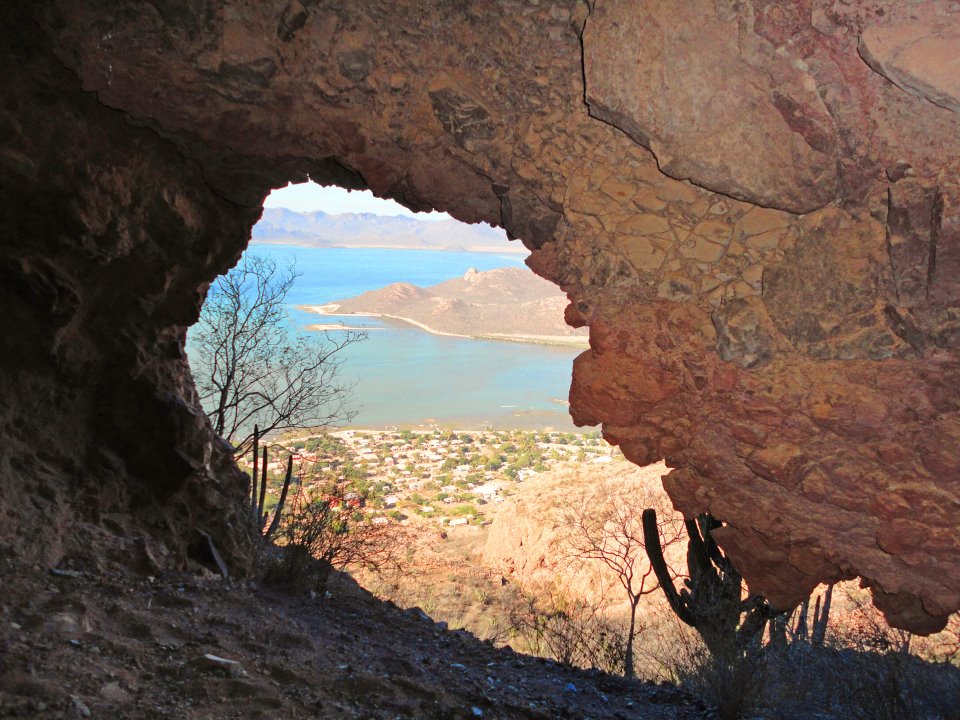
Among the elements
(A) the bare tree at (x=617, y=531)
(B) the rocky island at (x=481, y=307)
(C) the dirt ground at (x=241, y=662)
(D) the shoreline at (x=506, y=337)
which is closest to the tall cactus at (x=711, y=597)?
(C) the dirt ground at (x=241, y=662)

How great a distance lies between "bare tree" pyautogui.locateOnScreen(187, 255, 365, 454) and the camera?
10.0 m

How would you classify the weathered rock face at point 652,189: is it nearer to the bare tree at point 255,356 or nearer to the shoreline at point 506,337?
the bare tree at point 255,356

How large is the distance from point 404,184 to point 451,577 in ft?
33.8

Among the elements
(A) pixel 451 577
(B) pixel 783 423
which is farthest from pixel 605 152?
(A) pixel 451 577

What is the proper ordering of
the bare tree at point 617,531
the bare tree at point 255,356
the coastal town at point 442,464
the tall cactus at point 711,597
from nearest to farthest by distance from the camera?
the tall cactus at point 711,597 → the bare tree at point 255,356 → the bare tree at point 617,531 → the coastal town at point 442,464

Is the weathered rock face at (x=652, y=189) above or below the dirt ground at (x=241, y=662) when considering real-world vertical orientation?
above

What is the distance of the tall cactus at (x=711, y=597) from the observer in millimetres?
7570

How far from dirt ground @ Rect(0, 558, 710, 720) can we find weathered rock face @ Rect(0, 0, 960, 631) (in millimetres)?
810

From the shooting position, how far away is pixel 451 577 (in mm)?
13188

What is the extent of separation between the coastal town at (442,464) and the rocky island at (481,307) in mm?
6779

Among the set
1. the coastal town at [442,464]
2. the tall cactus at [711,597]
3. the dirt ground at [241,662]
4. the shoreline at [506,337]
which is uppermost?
the shoreline at [506,337]

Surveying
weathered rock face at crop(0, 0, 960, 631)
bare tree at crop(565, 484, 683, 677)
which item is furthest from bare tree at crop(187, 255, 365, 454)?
weathered rock face at crop(0, 0, 960, 631)

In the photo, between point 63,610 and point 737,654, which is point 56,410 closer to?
point 63,610

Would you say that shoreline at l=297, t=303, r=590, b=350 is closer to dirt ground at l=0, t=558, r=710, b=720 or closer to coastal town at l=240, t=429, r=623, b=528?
coastal town at l=240, t=429, r=623, b=528
